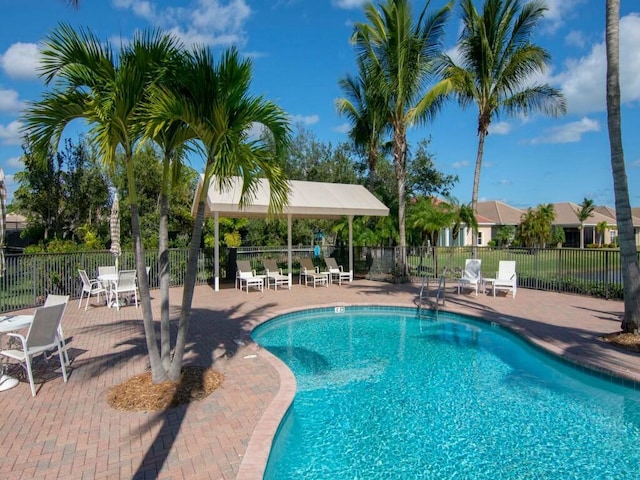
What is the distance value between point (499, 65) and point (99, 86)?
14484 millimetres

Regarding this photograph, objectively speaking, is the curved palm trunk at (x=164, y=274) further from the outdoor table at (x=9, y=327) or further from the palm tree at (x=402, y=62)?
the palm tree at (x=402, y=62)

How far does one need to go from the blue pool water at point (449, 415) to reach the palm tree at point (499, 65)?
999cm

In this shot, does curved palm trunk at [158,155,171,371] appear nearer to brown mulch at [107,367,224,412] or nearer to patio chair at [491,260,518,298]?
brown mulch at [107,367,224,412]

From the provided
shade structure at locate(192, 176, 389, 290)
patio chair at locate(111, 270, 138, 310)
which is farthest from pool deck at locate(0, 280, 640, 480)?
shade structure at locate(192, 176, 389, 290)

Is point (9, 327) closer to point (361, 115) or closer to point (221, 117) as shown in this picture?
point (221, 117)

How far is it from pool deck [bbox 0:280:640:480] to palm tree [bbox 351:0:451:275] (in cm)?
853

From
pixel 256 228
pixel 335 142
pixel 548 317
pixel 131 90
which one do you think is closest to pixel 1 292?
pixel 131 90

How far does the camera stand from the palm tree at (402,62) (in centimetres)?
1543

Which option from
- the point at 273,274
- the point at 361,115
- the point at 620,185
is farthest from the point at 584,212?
the point at 620,185

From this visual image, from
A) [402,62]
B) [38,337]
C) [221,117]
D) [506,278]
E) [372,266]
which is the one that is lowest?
[38,337]

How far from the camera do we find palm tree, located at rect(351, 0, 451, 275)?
15.4m

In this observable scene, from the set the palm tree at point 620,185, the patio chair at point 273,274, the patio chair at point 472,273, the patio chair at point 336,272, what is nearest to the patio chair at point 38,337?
the palm tree at point 620,185

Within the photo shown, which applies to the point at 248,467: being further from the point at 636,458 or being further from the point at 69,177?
the point at 69,177

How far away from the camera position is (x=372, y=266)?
18.5 meters
